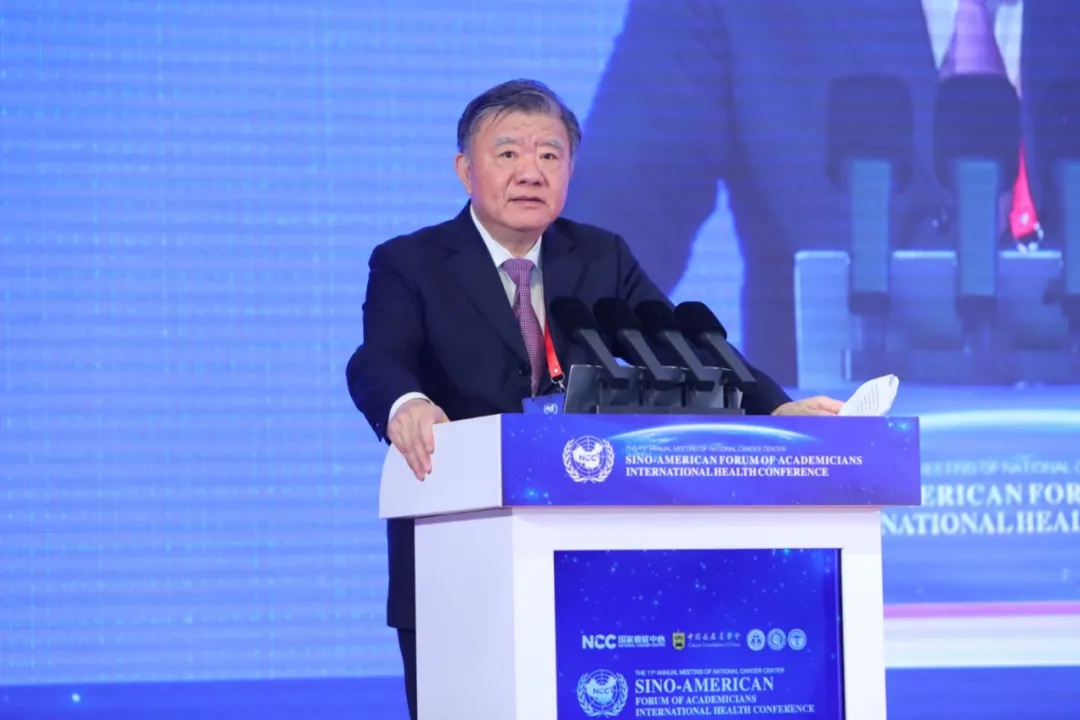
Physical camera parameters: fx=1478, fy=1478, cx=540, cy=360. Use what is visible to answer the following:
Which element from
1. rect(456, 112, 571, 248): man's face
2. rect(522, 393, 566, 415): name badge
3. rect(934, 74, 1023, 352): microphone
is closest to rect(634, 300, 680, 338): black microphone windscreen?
rect(522, 393, 566, 415): name badge

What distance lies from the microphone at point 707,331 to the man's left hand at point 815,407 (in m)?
0.17

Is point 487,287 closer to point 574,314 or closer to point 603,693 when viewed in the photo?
point 574,314

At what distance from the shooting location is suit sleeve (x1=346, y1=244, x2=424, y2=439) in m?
2.14

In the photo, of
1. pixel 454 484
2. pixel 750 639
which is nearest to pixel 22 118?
pixel 454 484

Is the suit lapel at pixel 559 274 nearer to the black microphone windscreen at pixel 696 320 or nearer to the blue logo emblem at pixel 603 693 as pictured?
the black microphone windscreen at pixel 696 320

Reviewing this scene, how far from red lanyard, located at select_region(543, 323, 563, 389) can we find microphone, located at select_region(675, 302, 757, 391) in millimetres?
297

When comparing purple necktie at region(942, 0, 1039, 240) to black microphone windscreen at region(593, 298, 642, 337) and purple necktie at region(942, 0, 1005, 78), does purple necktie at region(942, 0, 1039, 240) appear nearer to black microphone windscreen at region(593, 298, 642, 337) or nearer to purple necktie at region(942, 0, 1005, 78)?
purple necktie at region(942, 0, 1005, 78)

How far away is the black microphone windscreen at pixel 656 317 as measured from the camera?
2.02m

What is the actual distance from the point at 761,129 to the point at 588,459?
112 inches

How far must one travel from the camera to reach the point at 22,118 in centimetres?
404

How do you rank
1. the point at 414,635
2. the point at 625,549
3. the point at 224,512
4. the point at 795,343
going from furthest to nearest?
the point at 795,343, the point at 224,512, the point at 414,635, the point at 625,549

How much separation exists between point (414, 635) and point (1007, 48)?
3.07m

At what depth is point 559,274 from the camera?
95.3 inches

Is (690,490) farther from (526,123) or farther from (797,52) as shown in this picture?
(797,52)
